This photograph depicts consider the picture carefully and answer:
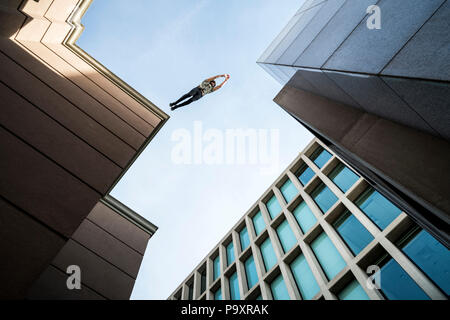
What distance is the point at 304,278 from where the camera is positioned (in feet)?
57.7

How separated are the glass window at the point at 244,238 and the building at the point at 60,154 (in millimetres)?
19998

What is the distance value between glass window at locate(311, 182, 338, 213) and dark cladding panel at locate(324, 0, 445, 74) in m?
16.5

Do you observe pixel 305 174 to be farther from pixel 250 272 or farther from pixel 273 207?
pixel 250 272

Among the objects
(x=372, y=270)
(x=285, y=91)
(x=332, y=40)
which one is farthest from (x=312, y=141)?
(x=332, y=40)

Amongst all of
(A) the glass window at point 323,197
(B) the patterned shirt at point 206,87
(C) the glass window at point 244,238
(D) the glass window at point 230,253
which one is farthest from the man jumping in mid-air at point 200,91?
(D) the glass window at point 230,253

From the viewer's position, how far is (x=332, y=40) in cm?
548

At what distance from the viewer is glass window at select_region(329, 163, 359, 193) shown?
64.1 ft

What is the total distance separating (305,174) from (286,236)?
608 cm

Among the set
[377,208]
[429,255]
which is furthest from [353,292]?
[377,208]

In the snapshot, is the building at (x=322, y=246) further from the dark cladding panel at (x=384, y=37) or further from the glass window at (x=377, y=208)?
the dark cladding panel at (x=384, y=37)

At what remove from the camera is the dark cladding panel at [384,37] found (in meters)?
3.60

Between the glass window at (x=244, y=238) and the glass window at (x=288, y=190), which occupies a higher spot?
the glass window at (x=288, y=190)

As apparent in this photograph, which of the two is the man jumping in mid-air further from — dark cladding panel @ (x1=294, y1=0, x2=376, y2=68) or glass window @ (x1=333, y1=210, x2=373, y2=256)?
glass window @ (x1=333, y1=210, x2=373, y2=256)

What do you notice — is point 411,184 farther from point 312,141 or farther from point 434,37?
point 312,141
